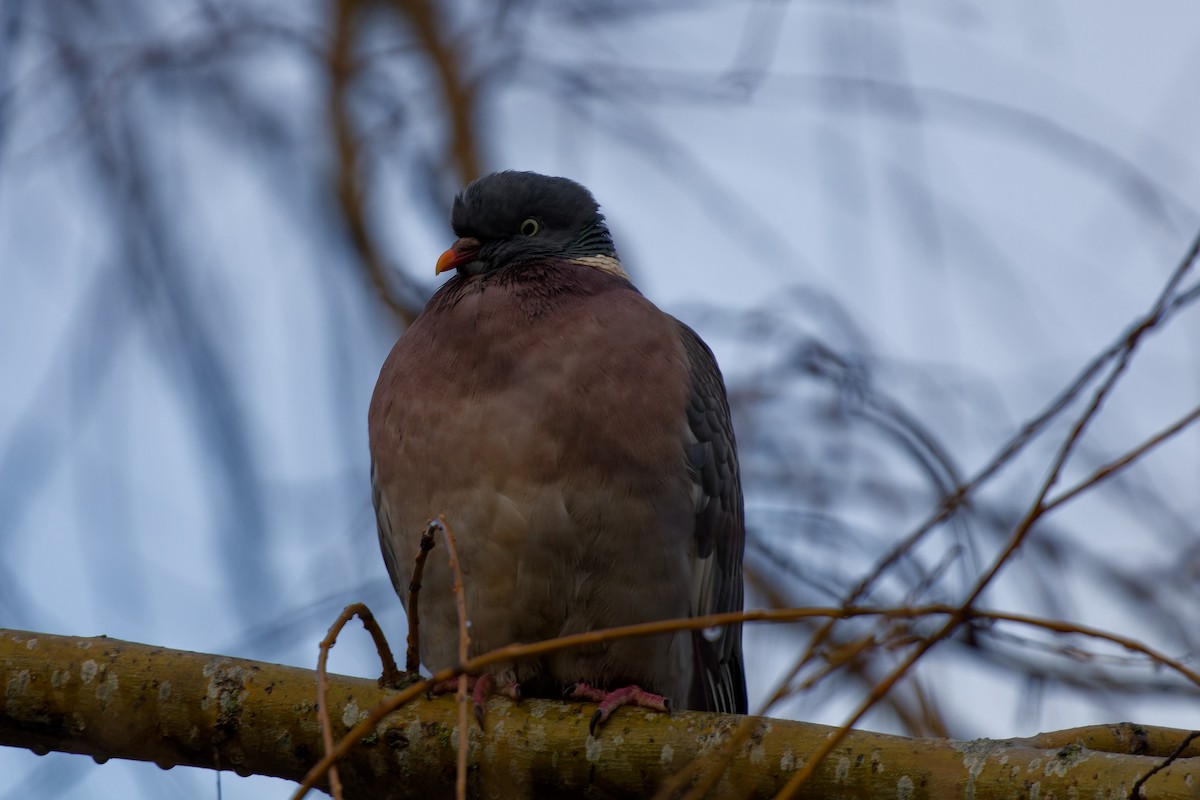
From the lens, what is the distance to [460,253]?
3.76 meters

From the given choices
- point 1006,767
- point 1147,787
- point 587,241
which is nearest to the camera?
point 1147,787

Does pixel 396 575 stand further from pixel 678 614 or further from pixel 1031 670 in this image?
pixel 1031 670

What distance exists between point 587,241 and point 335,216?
1.19m

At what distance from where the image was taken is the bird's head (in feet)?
12.3

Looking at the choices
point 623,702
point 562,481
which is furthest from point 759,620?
point 562,481

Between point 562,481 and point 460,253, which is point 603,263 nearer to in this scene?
point 460,253

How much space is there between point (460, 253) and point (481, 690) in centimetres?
133

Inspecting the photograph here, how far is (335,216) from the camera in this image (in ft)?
15.5

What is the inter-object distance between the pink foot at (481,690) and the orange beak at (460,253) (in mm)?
1219

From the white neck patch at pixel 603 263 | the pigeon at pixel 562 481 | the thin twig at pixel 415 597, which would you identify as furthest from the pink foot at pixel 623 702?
the white neck patch at pixel 603 263

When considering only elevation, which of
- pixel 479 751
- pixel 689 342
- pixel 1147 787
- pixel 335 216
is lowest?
pixel 1147 787

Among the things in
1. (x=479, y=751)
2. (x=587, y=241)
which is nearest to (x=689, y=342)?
(x=587, y=241)

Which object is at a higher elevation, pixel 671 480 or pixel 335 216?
pixel 335 216

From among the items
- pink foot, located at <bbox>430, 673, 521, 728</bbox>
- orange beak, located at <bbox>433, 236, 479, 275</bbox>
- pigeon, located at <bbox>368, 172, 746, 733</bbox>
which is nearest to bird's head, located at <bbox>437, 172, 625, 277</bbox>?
orange beak, located at <bbox>433, 236, 479, 275</bbox>
